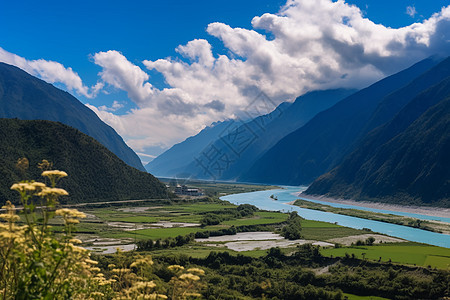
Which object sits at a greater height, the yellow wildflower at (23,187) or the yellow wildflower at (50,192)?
the yellow wildflower at (23,187)

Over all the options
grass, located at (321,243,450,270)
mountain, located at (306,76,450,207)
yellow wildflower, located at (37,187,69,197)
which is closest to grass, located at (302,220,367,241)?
grass, located at (321,243,450,270)

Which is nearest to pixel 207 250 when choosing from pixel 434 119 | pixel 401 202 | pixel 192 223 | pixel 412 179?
pixel 192 223

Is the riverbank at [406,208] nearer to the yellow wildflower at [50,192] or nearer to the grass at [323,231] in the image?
the grass at [323,231]

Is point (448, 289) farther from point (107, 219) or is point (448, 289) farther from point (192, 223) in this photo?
point (107, 219)

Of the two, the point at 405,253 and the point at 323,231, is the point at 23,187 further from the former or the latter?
the point at 323,231

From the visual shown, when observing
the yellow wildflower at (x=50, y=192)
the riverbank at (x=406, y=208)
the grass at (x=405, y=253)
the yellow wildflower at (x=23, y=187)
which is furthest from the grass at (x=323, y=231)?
the yellow wildflower at (x=23, y=187)

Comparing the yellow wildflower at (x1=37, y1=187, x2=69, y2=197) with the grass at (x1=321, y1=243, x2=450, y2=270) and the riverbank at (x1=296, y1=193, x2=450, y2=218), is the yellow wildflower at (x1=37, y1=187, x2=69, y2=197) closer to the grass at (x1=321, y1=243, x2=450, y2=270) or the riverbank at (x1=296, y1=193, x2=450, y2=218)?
the grass at (x1=321, y1=243, x2=450, y2=270)
